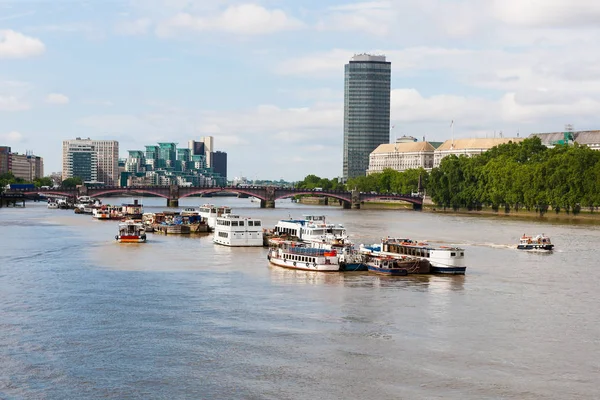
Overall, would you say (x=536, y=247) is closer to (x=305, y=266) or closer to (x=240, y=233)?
(x=240, y=233)

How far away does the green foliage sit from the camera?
146 m

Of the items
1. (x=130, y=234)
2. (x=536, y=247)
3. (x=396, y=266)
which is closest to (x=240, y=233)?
(x=130, y=234)

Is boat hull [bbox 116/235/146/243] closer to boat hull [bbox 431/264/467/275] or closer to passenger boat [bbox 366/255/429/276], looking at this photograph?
passenger boat [bbox 366/255/429/276]

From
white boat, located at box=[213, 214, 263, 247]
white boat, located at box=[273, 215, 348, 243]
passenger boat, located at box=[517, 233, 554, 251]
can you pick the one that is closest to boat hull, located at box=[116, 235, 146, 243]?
white boat, located at box=[213, 214, 263, 247]

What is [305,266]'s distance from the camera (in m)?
64.2

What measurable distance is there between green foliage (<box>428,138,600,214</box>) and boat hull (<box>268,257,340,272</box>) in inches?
3520

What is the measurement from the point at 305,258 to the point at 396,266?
6.66 metres

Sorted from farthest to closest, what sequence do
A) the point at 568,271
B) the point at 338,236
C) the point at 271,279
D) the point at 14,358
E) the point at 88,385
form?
1. the point at 338,236
2. the point at 568,271
3. the point at 271,279
4. the point at 14,358
5. the point at 88,385

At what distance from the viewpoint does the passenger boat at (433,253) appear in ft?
208

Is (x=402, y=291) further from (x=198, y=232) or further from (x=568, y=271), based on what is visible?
(x=198, y=232)

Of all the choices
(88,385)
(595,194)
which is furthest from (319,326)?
(595,194)

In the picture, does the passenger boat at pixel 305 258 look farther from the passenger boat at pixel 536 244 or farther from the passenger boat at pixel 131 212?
the passenger boat at pixel 131 212

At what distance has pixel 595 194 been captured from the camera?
142 metres

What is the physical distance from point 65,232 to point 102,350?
6657 centimetres
